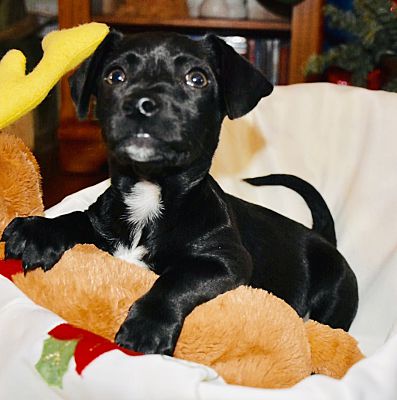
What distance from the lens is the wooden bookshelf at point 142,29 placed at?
9.49 feet

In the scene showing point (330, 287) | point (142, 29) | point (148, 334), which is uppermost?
point (148, 334)

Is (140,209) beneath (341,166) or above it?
above

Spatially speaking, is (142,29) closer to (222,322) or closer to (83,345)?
(222,322)

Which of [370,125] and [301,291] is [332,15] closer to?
[370,125]

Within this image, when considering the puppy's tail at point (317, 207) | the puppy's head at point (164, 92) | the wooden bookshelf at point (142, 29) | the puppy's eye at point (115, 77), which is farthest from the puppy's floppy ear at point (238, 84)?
the wooden bookshelf at point (142, 29)

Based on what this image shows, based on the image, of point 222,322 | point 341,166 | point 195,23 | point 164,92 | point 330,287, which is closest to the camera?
point 222,322

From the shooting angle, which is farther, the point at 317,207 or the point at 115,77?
the point at 317,207

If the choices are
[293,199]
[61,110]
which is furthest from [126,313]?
[61,110]

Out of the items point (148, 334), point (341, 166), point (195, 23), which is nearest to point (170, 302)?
point (148, 334)

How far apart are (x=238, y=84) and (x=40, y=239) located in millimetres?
427

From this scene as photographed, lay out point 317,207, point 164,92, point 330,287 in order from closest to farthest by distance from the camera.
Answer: point 164,92 → point 330,287 → point 317,207

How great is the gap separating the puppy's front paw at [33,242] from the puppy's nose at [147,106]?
294 millimetres

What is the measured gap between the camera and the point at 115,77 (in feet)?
4.44

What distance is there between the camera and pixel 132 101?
1.19 meters
